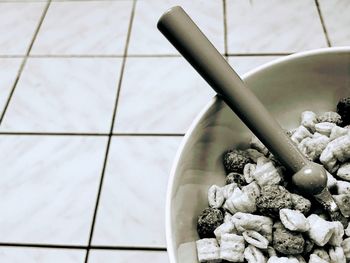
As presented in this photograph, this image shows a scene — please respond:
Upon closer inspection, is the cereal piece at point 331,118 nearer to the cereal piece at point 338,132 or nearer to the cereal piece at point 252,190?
the cereal piece at point 338,132

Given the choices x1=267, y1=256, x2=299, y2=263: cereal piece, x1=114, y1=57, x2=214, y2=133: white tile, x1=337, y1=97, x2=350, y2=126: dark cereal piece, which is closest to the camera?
x1=267, y1=256, x2=299, y2=263: cereal piece

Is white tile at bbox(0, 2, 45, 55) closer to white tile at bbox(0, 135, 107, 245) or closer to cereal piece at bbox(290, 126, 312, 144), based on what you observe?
white tile at bbox(0, 135, 107, 245)

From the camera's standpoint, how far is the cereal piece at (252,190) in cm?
50

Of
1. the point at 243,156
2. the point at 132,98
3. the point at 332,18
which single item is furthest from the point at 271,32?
the point at 243,156

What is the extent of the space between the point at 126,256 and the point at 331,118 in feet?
1.29

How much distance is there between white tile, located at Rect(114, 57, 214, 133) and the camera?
85cm

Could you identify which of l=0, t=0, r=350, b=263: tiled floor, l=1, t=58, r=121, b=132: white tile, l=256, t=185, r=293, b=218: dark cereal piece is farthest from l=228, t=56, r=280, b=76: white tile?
l=256, t=185, r=293, b=218: dark cereal piece

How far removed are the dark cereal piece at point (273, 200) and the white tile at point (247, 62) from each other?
47cm

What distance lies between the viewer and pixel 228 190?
0.52m

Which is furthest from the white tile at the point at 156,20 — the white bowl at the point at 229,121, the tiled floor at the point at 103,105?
the white bowl at the point at 229,121

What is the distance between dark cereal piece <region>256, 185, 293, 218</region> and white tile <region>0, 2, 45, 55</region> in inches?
29.4

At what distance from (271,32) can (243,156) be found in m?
0.52

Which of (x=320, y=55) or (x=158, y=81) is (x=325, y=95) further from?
(x=158, y=81)

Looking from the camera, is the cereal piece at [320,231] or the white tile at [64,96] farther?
the white tile at [64,96]
